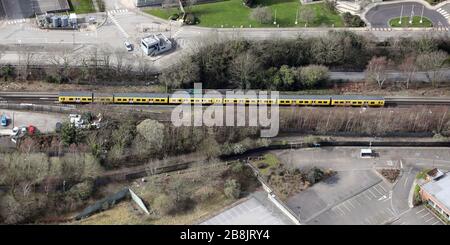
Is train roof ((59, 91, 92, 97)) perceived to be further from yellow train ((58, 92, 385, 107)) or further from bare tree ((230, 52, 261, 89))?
bare tree ((230, 52, 261, 89))

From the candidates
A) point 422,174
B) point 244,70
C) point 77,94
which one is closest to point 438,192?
point 422,174

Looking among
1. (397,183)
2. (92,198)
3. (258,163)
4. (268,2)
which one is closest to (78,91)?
(92,198)

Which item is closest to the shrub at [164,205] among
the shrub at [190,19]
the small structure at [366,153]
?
the small structure at [366,153]

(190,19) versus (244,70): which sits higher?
(190,19)

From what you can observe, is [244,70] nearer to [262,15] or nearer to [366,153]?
[262,15]

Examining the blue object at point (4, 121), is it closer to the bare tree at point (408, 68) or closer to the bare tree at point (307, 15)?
the bare tree at point (307, 15)

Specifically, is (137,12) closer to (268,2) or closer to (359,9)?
(268,2)
